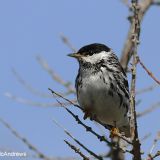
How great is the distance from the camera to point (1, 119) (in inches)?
154

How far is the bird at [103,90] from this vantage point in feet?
19.1

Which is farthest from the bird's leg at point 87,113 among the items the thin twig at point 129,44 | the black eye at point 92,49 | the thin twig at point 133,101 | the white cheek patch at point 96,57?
the thin twig at point 133,101

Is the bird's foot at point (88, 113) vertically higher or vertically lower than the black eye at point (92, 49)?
lower

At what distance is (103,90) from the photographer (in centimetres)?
579

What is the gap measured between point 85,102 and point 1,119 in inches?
80.7

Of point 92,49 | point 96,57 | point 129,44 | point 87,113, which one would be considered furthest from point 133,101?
point 129,44

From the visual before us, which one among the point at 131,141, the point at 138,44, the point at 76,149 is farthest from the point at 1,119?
the point at 138,44

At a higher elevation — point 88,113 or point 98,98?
point 98,98

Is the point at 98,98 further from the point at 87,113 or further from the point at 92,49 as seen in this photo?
the point at 92,49

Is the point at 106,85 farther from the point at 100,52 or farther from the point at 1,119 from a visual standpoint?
the point at 1,119

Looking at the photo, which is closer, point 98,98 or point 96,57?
point 98,98

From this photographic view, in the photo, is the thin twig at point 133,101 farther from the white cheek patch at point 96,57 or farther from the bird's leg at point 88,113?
the white cheek patch at point 96,57

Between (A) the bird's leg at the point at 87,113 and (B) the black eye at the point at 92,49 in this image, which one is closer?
(A) the bird's leg at the point at 87,113

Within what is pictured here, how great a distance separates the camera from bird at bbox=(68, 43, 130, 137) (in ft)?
19.1
